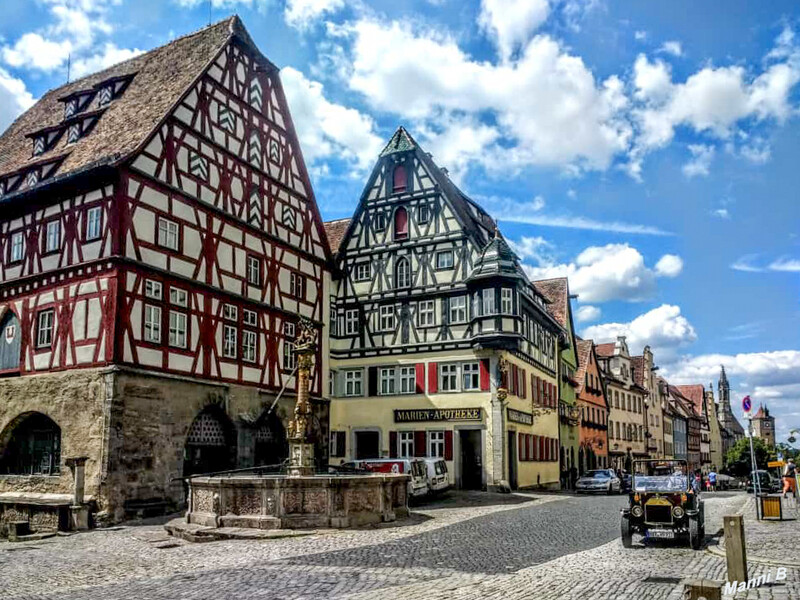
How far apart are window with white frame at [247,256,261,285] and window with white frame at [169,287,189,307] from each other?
3.83m

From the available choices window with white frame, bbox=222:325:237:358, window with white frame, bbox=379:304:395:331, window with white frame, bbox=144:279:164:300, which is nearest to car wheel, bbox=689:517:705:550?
window with white frame, bbox=144:279:164:300

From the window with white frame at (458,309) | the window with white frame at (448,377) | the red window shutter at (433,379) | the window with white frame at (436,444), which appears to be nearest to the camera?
the window with white frame at (436,444)

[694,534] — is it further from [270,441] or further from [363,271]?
[363,271]

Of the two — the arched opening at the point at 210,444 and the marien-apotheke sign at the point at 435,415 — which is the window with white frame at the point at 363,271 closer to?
the marien-apotheke sign at the point at 435,415

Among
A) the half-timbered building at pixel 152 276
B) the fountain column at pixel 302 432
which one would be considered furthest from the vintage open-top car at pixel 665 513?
the half-timbered building at pixel 152 276

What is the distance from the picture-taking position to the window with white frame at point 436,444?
3669 cm

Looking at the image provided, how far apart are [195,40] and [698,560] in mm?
27623

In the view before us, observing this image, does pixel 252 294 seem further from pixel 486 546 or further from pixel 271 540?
pixel 486 546

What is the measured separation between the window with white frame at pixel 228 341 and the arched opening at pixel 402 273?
442 inches

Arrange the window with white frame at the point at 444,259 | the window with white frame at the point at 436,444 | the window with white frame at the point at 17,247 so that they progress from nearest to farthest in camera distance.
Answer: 1. the window with white frame at the point at 17,247
2. the window with white frame at the point at 436,444
3. the window with white frame at the point at 444,259

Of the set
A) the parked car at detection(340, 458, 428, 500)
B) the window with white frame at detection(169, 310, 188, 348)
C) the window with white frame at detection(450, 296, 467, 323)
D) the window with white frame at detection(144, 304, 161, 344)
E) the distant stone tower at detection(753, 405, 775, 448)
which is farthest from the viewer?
the distant stone tower at detection(753, 405, 775, 448)

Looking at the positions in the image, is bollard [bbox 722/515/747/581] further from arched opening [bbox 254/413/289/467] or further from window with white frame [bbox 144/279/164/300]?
arched opening [bbox 254/413/289/467]

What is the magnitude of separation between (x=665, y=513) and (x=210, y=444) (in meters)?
17.3

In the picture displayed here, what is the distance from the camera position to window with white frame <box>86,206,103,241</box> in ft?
84.4
